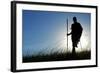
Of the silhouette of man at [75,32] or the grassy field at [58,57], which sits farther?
the silhouette of man at [75,32]

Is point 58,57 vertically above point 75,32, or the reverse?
point 75,32

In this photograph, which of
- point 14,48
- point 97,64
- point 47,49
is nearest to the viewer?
point 14,48

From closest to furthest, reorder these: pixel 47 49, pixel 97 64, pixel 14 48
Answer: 1. pixel 14 48
2. pixel 47 49
3. pixel 97 64

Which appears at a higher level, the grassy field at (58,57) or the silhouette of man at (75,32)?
the silhouette of man at (75,32)

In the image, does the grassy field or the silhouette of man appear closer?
the grassy field

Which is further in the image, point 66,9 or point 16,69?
point 66,9

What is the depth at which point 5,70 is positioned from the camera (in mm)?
1357

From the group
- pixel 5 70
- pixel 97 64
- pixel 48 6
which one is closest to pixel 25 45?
pixel 5 70

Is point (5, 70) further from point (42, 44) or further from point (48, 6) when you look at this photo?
point (48, 6)

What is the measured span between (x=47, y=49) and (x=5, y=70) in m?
0.31

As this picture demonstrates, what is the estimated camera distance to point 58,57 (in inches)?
58.7

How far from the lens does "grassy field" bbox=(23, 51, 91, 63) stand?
1.42 meters

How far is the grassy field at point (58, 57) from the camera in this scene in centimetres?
142

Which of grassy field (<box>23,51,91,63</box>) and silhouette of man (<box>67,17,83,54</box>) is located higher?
silhouette of man (<box>67,17,83,54</box>)
